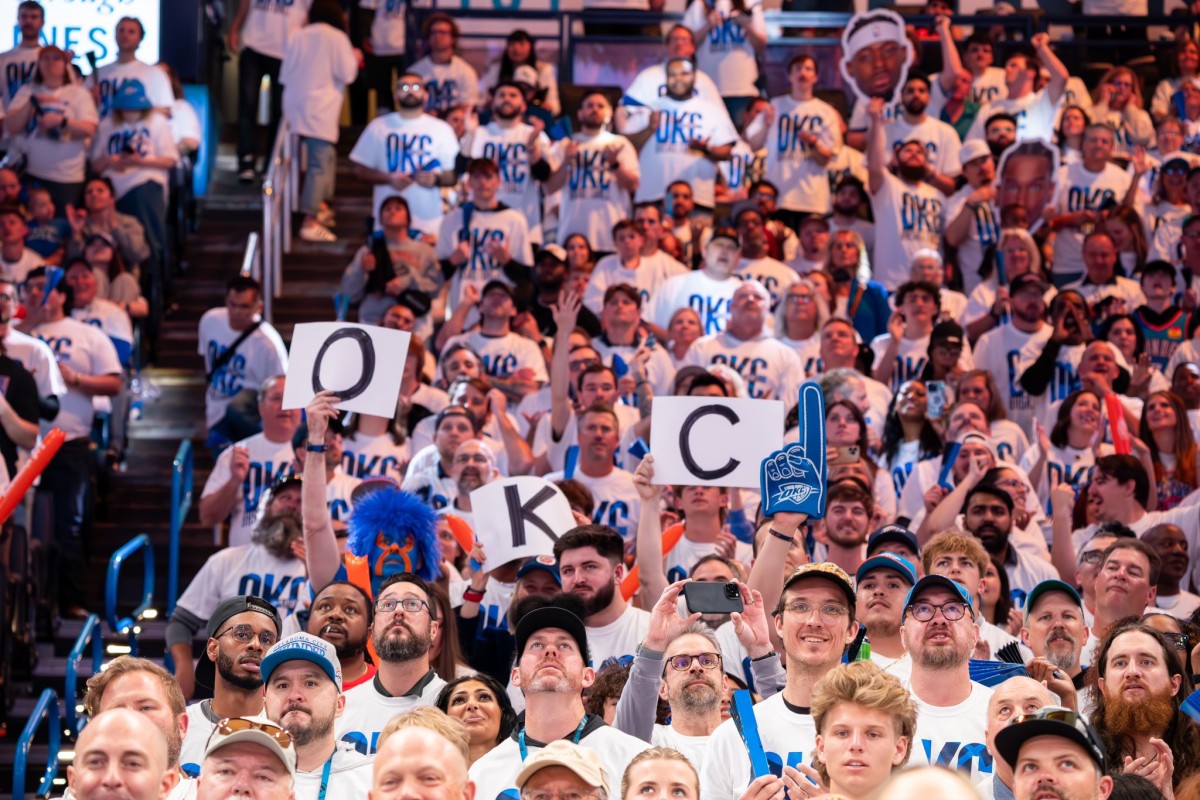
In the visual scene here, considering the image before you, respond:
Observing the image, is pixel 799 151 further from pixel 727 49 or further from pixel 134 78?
pixel 134 78

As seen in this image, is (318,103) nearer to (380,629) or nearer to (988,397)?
(988,397)

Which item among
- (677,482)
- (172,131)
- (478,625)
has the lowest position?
(478,625)

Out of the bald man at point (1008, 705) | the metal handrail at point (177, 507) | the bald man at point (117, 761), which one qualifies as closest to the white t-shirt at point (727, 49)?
the metal handrail at point (177, 507)

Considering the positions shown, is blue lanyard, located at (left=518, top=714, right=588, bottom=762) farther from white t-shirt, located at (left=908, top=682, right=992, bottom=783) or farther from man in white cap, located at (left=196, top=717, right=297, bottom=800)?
white t-shirt, located at (left=908, top=682, right=992, bottom=783)

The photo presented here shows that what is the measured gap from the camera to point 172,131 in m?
15.1

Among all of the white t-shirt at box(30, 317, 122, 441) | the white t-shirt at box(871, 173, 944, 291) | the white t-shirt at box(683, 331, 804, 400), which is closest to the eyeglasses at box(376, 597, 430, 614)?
the white t-shirt at box(683, 331, 804, 400)

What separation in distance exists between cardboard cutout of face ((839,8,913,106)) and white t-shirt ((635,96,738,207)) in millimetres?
1288

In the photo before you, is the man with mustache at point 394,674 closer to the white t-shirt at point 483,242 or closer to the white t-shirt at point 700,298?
the white t-shirt at point 700,298

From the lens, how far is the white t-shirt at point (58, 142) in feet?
47.2

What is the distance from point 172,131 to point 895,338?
20.4 ft

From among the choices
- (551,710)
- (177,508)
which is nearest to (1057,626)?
(551,710)

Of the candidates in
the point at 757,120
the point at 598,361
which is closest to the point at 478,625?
the point at 598,361

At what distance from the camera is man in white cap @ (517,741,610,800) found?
18.4 ft

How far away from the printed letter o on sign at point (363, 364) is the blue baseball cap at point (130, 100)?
6.65 metres
